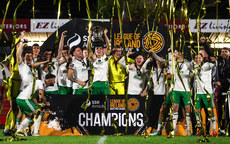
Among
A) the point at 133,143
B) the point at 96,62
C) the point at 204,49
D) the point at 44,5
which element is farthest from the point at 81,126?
the point at 44,5

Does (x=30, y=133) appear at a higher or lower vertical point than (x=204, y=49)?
lower

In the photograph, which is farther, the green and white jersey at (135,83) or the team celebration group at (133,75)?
the green and white jersey at (135,83)

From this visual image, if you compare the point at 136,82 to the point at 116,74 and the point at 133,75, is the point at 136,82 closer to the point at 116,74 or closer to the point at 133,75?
the point at 133,75

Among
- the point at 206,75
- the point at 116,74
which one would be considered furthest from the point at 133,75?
the point at 206,75

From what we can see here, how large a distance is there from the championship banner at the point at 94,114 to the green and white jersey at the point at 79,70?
83cm

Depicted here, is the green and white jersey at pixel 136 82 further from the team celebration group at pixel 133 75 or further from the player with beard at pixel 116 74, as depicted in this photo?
the player with beard at pixel 116 74

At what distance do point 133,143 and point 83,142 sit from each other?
0.81 metres

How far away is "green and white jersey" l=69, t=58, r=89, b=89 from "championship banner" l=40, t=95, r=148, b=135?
0.83 meters

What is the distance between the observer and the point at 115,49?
29.7ft

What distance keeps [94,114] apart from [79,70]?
147 cm

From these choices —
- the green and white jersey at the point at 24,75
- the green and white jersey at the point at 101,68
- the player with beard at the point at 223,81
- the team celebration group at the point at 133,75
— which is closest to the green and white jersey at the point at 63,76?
the team celebration group at the point at 133,75

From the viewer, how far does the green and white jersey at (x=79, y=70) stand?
9.12 m

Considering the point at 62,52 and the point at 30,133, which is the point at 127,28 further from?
the point at 30,133

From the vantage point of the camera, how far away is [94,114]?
Answer: 8.24 m
